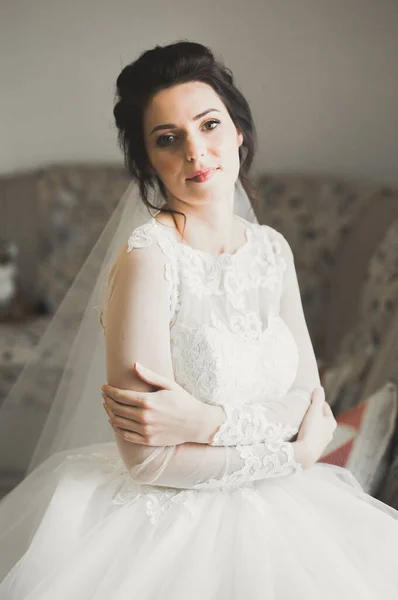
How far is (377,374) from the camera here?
2.16 metres

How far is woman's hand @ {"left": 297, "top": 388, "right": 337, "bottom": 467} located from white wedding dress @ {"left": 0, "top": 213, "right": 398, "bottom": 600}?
0.02 meters

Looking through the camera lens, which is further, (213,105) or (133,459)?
(213,105)

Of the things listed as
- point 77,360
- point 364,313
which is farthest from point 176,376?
point 364,313

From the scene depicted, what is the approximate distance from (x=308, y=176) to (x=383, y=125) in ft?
1.24

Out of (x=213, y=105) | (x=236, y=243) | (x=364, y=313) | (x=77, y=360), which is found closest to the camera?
(x=213, y=105)

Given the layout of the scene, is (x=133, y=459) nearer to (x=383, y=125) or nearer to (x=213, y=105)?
(x=213, y=105)

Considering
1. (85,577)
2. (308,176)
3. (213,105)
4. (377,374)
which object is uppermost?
(308,176)

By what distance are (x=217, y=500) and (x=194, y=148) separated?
60 cm

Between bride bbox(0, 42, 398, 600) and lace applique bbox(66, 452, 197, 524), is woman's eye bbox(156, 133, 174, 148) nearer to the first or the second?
bride bbox(0, 42, 398, 600)

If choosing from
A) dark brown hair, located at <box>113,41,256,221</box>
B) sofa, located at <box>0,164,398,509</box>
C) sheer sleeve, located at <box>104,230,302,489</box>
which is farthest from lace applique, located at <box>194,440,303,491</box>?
sofa, located at <box>0,164,398,509</box>

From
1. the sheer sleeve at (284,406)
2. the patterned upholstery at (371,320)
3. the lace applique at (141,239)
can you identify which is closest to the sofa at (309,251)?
the patterned upholstery at (371,320)

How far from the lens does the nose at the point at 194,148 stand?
4.22 ft

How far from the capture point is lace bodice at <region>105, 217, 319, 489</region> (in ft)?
4.02

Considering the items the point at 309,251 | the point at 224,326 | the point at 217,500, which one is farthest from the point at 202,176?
the point at 309,251
